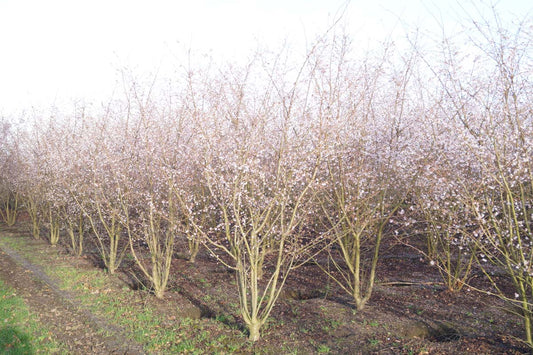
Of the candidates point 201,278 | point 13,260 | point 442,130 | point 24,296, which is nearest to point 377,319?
point 442,130

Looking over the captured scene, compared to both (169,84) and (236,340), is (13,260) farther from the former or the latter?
(236,340)

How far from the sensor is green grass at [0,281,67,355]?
5.47 m

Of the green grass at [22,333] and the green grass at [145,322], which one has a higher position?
the green grass at [145,322]

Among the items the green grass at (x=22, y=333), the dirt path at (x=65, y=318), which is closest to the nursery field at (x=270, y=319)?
the dirt path at (x=65, y=318)

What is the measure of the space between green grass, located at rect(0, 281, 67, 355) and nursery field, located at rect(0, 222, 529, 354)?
5.7 inches

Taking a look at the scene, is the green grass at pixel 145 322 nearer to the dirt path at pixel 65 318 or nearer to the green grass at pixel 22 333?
the dirt path at pixel 65 318

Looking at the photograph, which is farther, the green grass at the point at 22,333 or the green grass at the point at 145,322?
the green grass at the point at 145,322

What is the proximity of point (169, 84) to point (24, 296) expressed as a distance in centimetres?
483

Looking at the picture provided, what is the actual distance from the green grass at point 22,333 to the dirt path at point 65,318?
5.2 inches

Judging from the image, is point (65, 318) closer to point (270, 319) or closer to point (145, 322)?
point (145, 322)

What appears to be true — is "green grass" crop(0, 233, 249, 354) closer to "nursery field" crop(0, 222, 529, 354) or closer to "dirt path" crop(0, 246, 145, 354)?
"nursery field" crop(0, 222, 529, 354)

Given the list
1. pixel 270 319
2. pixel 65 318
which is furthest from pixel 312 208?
pixel 65 318

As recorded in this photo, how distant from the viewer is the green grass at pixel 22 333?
5473 mm

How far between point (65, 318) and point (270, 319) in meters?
3.27
